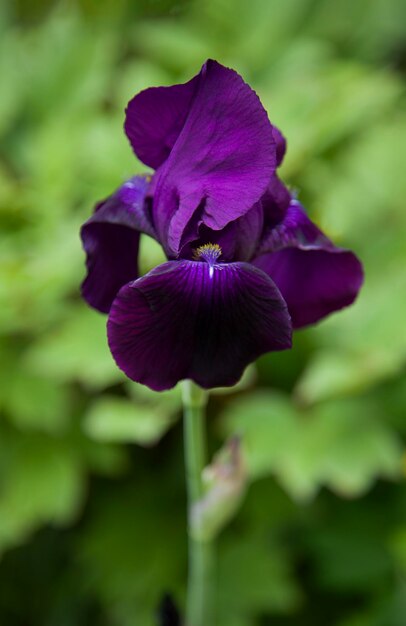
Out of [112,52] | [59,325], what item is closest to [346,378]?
[59,325]

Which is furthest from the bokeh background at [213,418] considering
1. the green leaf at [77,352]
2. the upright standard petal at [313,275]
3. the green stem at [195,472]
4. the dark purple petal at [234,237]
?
the dark purple petal at [234,237]

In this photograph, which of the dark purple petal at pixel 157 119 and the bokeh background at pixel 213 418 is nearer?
the dark purple petal at pixel 157 119

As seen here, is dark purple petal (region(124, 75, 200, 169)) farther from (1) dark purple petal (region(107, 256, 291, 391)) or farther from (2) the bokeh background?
(2) the bokeh background

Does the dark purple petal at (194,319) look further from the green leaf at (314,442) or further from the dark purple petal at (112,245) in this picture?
the green leaf at (314,442)

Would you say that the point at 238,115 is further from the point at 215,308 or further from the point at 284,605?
the point at 284,605

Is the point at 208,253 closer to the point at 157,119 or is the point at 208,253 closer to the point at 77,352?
the point at 157,119

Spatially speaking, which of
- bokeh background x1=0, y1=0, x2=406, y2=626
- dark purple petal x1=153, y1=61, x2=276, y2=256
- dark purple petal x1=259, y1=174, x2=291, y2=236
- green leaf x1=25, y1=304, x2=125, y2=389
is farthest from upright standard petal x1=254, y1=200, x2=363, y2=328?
green leaf x1=25, y1=304, x2=125, y2=389

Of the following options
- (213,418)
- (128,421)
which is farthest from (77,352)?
(213,418)
